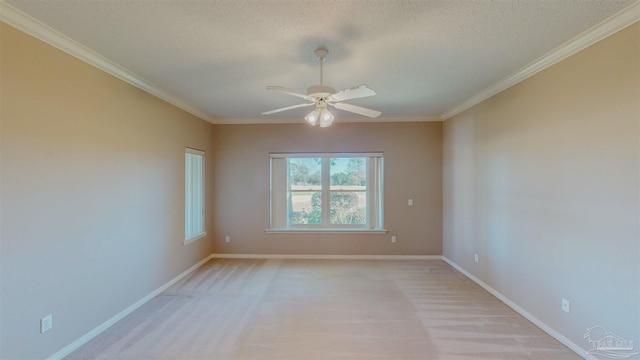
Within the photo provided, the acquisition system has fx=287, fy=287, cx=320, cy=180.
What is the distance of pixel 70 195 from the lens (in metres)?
2.35

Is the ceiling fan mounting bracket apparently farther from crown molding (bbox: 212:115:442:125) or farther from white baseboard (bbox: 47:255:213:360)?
white baseboard (bbox: 47:255:213:360)

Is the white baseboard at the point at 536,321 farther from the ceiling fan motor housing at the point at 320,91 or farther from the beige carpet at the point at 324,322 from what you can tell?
the ceiling fan motor housing at the point at 320,91

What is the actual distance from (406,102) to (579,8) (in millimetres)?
2300

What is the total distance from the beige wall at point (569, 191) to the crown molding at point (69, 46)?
404cm

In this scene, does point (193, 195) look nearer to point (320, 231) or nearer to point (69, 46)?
point (320, 231)

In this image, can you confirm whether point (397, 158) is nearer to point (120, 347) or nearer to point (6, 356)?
point (120, 347)

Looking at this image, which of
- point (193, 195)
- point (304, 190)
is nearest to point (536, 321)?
point (304, 190)

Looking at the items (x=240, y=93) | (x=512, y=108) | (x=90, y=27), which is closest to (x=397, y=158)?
(x=512, y=108)

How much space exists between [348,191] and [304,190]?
0.81m

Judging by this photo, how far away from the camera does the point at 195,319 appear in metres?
2.91

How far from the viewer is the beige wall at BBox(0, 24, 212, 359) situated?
1.93 meters

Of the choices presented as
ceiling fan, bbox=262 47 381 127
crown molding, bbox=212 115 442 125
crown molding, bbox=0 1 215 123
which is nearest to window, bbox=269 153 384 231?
crown molding, bbox=212 115 442 125

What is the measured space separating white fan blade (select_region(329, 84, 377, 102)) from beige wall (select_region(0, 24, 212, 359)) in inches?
84.8

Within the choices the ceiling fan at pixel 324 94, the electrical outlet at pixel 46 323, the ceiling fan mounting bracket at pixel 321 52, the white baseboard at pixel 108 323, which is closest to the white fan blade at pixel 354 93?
the ceiling fan at pixel 324 94
